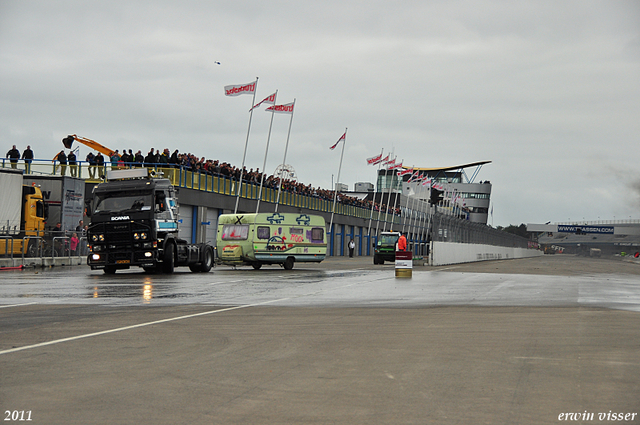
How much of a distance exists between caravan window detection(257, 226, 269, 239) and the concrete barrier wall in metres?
12.0

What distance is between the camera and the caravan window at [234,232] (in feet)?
109

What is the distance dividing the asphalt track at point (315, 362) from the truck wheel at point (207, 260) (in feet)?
47.4

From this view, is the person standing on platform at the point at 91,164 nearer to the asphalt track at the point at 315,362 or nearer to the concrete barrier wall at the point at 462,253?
the concrete barrier wall at the point at 462,253

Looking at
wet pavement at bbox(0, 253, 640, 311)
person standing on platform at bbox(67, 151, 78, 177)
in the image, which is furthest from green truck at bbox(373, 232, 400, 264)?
wet pavement at bbox(0, 253, 640, 311)

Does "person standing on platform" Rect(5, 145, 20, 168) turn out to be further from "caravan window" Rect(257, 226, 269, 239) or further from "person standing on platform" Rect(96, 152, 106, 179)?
"caravan window" Rect(257, 226, 269, 239)

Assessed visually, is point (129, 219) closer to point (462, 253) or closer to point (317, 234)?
point (317, 234)

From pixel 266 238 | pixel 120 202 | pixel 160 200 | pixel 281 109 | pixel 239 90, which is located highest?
pixel 239 90

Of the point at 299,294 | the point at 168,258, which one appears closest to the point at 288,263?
the point at 168,258

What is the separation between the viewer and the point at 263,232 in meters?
33.3

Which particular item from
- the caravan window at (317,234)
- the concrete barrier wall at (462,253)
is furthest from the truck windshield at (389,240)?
the caravan window at (317,234)

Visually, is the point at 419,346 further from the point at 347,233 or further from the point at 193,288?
the point at 347,233

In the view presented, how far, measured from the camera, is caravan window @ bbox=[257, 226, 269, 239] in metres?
33.2

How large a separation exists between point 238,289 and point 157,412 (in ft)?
44.8

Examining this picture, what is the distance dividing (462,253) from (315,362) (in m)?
43.9
